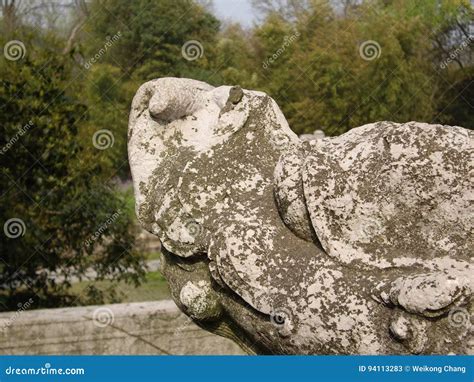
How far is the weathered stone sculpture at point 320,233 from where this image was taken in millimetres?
2234

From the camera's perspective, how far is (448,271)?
221 centimetres

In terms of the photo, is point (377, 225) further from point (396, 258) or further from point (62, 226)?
point (62, 226)

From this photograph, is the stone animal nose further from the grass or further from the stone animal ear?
the grass

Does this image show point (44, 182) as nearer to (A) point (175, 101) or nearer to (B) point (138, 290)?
(B) point (138, 290)

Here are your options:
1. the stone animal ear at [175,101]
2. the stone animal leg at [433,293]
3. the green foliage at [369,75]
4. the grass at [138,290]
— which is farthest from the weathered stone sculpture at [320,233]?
the green foliage at [369,75]

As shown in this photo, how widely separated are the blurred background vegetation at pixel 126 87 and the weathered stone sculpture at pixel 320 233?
4.12 m

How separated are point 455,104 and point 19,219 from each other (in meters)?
10.7

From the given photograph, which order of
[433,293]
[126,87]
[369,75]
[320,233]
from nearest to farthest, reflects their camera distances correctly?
[433,293] → [320,233] → [369,75] → [126,87]

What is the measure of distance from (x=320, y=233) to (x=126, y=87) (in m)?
16.3

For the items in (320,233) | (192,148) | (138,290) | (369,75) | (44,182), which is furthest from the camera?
(369,75)

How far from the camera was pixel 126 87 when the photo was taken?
18266 millimetres

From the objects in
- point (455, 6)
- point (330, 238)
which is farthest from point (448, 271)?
point (455, 6)

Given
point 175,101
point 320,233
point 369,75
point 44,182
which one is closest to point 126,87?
point 369,75

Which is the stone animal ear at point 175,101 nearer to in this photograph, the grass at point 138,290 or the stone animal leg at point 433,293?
the stone animal leg at point 433,293
